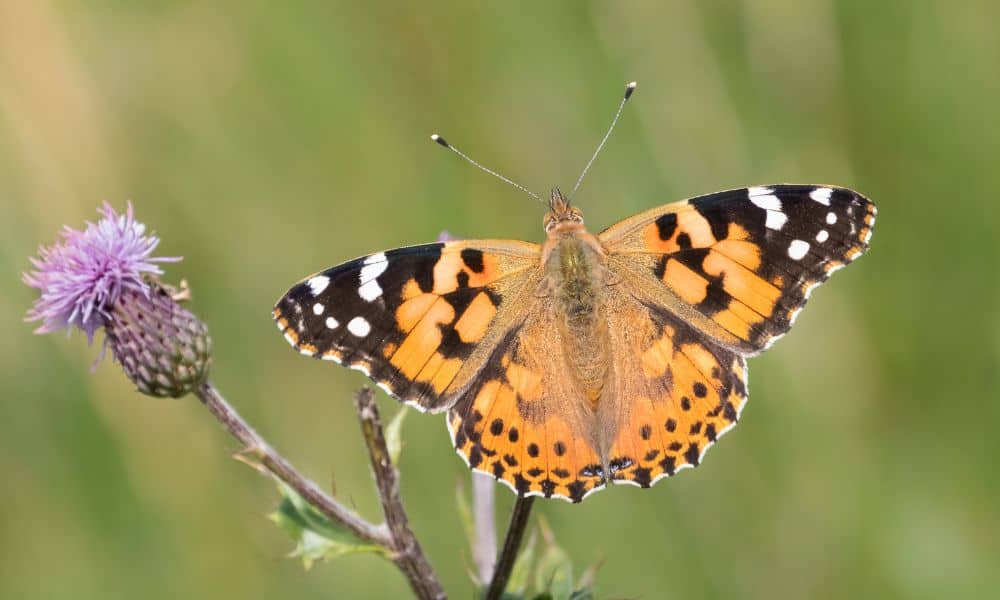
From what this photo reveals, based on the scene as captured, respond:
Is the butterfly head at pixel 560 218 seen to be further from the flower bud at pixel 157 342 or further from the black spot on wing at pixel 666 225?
the flower bud at pixel 157 342

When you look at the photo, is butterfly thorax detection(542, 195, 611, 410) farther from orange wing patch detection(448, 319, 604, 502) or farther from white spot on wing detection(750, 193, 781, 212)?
white spot on wing detection(750, 193, 781, 212)

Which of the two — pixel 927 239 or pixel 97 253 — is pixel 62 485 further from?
pixel 927 239

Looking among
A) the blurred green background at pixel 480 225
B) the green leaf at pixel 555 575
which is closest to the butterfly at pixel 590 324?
the green leaf at pixel 555 575

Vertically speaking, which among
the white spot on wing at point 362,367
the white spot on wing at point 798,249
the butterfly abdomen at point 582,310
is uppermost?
the white spot on wing at point 798,249

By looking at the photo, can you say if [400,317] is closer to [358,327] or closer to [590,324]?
[358,327]

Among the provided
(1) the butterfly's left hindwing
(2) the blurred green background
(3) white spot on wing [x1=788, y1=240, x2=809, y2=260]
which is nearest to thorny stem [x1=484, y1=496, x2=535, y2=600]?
(1) the butterfly's left hindwing

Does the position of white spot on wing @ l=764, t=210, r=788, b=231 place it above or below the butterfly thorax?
above
